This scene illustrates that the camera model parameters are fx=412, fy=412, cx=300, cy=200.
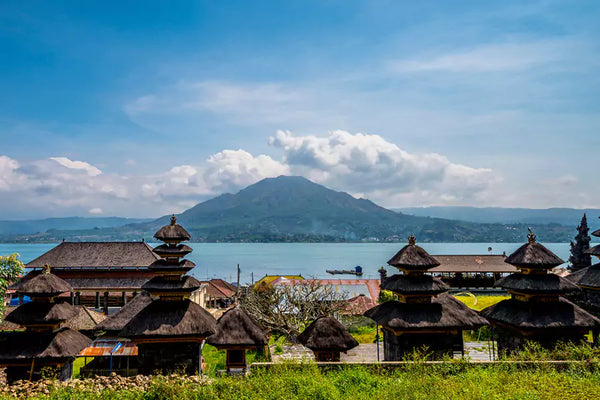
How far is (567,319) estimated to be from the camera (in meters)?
16.0

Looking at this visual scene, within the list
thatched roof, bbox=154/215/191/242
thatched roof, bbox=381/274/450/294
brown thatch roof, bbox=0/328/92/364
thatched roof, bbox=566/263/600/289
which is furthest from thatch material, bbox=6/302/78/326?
thatched roof, bbox=566/263/600/289

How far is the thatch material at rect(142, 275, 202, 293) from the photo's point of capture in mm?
16781

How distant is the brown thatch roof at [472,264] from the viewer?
154ft

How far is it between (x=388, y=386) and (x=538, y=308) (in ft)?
26.3

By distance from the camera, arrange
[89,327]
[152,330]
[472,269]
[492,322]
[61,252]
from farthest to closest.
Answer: [472,269] → [61,252] → [89,327] → [492,322] → [152,330]

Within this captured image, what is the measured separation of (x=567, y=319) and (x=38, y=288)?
2056 centimetres

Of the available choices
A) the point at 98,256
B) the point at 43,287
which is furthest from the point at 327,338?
the point at 98,256

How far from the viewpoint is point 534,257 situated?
663 inches

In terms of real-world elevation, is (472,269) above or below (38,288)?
below

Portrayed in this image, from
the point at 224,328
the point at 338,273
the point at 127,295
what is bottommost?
the point at 338,273

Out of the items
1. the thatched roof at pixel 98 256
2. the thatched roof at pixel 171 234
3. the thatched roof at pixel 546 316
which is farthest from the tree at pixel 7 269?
the thatched roof at pixel 546 316

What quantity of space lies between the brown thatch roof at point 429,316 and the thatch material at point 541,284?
2022 mm

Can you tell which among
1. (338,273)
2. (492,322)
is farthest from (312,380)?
(338,273)

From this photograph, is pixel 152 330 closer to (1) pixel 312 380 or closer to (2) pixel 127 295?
(1) pixel 312 380
